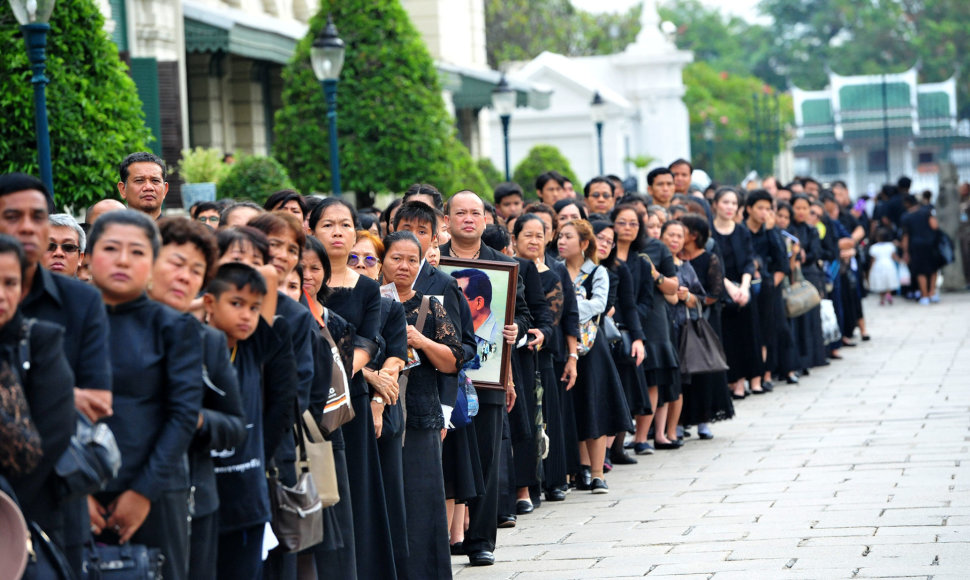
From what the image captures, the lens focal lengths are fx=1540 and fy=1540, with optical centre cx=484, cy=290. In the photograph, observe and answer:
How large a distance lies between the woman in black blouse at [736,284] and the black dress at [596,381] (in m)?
4.21

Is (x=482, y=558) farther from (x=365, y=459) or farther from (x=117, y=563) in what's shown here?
(x=117, y=563)

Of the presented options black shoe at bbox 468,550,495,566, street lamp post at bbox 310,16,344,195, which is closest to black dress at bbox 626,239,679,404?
street lamp post at bbox 310,16,344,195

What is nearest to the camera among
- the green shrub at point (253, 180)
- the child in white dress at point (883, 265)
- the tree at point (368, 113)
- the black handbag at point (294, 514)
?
the black handbag at point (294, 514)

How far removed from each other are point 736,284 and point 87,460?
37.5 feet

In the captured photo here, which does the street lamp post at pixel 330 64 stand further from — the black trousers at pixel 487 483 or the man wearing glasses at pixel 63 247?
the man wearing glasses at pixel 63 247

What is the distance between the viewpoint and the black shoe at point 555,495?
10.7 metres

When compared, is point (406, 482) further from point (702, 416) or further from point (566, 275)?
point (702, 416)

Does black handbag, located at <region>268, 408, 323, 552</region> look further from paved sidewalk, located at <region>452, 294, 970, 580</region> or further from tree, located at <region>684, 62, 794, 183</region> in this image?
tree, located at <region>684, 62, 794, 183</region>

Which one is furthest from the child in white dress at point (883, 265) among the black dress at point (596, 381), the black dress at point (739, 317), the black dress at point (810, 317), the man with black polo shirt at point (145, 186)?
the man with black polo shirt at point (145, 186)

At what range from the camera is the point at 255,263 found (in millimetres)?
5980

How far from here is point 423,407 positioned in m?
7.86

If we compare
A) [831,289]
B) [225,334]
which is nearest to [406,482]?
[225,334]

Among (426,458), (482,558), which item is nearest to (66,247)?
(426,458)

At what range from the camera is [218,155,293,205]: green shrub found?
14195 millimetres
